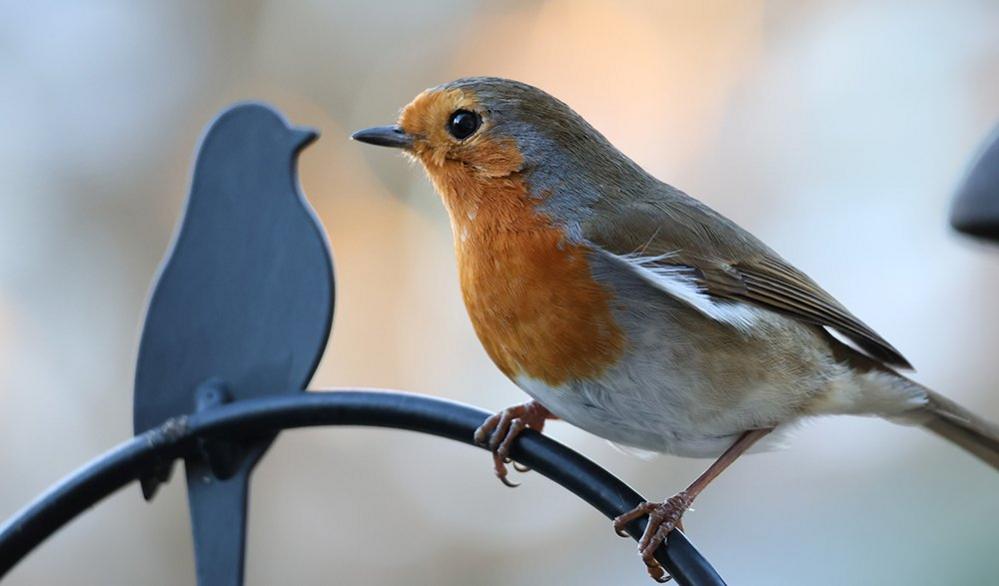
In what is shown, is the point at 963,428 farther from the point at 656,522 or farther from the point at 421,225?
the point at 421,225

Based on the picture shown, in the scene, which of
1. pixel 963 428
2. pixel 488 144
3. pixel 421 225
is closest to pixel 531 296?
pixel 488 144

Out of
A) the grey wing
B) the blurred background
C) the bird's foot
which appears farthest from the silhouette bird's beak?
the blurred background

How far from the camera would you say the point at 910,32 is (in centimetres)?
541

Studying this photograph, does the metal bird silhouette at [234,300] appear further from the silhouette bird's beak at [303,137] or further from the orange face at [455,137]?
the orange face at [455,137]

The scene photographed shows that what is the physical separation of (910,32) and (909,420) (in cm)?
319

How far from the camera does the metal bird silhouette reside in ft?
6.39

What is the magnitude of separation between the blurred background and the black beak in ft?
7.51

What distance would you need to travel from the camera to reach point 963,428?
2682 millimetres

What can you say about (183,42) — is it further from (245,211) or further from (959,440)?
(959,440)

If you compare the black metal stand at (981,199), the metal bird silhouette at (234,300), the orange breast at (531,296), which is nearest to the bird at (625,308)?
the orange breast at (531,296)

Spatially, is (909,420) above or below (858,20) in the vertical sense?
below

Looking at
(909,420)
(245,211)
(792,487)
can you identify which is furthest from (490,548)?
(245,211)

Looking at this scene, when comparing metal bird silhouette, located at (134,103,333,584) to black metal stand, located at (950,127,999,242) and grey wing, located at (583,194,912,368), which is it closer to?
grey wing, located at (583,194,912,368)

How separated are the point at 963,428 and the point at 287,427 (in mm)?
1607
